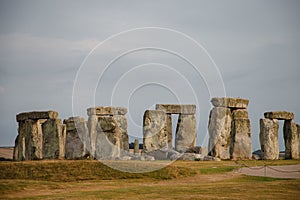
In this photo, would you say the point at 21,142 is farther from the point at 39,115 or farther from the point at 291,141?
the point at 291,141

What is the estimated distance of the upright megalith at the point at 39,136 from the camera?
3186 cm

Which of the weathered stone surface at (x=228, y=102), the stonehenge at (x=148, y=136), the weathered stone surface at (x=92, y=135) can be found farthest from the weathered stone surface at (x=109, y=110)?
the weathered stone surface at (x=228, y=102)

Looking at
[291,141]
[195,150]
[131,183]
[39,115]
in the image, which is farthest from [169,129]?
[131,183]

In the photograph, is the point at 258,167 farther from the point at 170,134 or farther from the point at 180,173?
the point at 170,134

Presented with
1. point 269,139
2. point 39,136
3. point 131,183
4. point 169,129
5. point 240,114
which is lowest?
point 131,183

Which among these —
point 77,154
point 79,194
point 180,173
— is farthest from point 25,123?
point 79,194

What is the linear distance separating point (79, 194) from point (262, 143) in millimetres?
17583

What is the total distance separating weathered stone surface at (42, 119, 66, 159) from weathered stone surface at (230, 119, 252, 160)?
997 centimetres

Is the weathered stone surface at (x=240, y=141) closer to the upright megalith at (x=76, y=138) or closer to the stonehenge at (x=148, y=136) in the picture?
the stonehenge at (x=148, y=136)

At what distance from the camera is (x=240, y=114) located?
3338 cm

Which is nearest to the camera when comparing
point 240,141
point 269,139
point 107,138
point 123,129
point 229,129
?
point 107,138

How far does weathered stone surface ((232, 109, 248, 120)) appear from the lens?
33250 mm

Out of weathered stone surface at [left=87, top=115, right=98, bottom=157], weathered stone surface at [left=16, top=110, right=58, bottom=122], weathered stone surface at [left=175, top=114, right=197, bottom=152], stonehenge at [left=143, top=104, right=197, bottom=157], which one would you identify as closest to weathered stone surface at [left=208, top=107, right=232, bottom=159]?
weathered stone surface at [left=175, top=114, right=197, bottom=152]

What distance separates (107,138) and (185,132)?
5689mm
